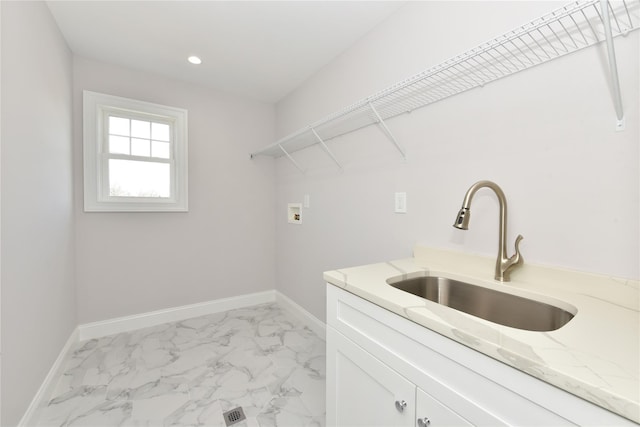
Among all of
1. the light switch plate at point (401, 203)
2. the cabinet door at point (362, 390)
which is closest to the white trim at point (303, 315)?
the cabinet door at point (362, 390)

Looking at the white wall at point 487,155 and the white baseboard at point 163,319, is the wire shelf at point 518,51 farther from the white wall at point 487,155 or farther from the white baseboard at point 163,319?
the white baseboard at point 163,319

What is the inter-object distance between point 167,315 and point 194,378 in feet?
3.53

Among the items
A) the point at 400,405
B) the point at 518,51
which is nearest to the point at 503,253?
the point at 400,405

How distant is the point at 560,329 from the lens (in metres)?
0.67

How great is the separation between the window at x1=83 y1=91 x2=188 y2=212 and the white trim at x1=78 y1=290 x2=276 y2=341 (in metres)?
1.01

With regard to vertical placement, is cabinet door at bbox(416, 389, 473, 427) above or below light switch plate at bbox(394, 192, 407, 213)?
below

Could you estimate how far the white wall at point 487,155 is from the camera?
2.96 ft

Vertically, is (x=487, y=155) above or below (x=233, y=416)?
above

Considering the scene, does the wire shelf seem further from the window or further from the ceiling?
the window

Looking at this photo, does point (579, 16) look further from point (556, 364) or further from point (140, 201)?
point (140, 201)

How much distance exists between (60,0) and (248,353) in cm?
269

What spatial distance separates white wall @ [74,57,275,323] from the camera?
2.32 m

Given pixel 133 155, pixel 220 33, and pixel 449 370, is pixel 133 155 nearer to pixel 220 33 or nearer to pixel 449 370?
pixel 220 33

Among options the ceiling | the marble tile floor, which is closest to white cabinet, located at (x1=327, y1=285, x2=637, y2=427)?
the marble tile floor
